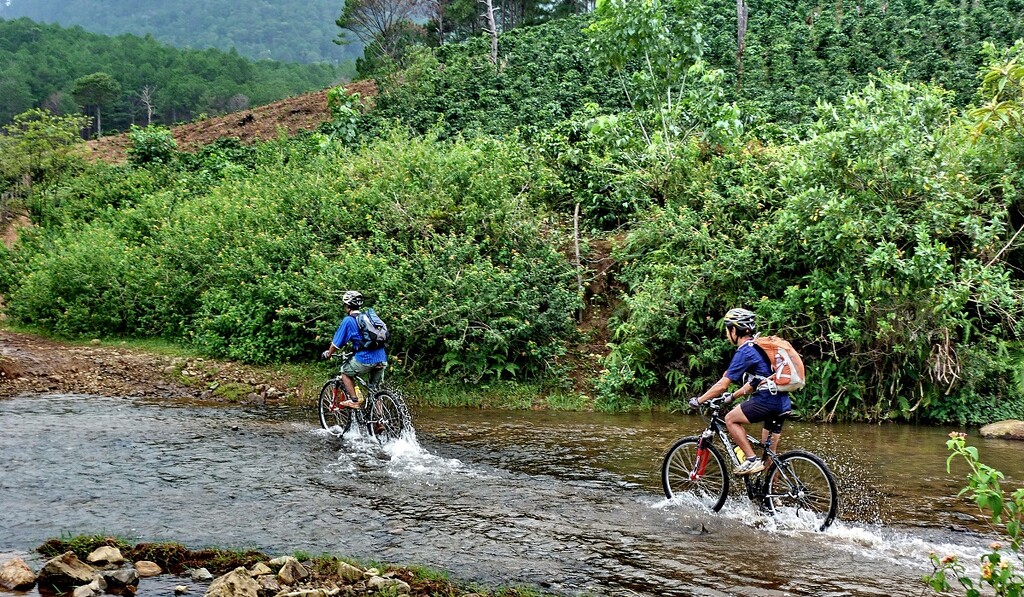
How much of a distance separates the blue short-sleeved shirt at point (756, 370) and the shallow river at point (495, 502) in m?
1.19

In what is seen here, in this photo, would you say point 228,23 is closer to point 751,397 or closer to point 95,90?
point 95,90

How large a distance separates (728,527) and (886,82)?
9.60m

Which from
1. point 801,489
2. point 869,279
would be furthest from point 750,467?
point 869,279

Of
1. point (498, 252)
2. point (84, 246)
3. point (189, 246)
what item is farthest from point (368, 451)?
point (84, 246)

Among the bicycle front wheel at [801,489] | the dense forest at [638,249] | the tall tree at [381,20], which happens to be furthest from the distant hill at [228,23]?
the bicycle front wheel at [801,489]

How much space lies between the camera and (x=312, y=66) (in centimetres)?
9869

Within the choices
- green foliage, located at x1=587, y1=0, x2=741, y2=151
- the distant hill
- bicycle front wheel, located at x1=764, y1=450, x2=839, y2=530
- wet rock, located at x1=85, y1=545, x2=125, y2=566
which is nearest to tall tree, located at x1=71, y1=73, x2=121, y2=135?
green foliage, located at x1=587, y1=0, x2=741, y2=151

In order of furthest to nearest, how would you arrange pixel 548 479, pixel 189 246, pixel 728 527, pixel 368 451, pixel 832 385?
1. pixel 189 246
2. pixel 832 385
3. pixel 368 451
4. pixel 548 479
5. pixel 728 527

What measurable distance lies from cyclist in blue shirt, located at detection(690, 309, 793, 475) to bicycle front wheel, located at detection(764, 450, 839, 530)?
0.70 feet

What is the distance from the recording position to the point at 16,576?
20.2ft

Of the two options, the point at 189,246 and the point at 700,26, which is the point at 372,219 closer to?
the point at 189,246

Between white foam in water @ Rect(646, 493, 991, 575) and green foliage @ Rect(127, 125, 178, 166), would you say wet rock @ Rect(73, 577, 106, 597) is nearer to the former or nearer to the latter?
white foam in water @ Rect(646, 493, 991, 575)

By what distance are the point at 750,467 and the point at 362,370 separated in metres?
5.72

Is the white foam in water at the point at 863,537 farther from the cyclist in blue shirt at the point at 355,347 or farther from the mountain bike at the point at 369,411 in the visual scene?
the cyclist in blue shirt at the point at 355,347
